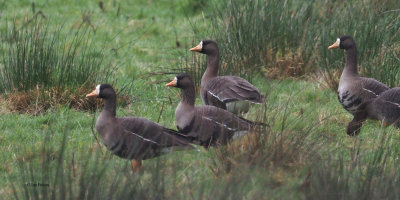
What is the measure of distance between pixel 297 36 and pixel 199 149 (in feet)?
11.3

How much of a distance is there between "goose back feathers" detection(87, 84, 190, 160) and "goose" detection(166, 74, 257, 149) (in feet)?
1.21

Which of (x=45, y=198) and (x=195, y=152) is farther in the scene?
(x=195, y=152)

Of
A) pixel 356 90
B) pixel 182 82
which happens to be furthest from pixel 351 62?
pixel 182 82

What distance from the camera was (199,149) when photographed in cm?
646

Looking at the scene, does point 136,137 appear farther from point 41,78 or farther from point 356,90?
point 356,90

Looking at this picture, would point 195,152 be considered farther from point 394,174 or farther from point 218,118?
point 394,174

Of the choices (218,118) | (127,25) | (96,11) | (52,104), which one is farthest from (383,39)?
(96,11)

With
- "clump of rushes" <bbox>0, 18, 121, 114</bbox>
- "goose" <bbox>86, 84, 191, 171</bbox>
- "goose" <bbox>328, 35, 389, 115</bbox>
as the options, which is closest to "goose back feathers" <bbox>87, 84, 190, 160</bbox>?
"goose" <bbox>86, 84, 191, 171</bbox>

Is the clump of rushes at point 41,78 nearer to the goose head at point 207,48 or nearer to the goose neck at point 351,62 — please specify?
the goose head at point 207,48

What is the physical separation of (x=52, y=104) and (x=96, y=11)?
205 inches

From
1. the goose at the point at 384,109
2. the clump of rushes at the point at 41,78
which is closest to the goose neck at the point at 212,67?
the clump of rushes at the point at 41,78

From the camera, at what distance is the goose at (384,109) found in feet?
23.6

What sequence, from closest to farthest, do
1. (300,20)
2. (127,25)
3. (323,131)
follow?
(323,131)
(300,20)
(127,25)

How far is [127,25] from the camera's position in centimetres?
1223
